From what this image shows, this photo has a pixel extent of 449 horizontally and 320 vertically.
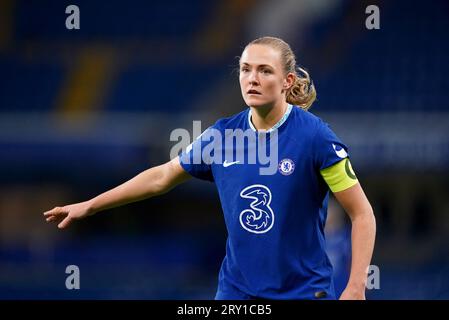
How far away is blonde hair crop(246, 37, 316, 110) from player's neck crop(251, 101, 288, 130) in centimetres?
19

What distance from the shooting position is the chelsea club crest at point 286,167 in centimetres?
377

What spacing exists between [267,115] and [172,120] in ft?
24.2

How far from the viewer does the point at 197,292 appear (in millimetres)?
9117

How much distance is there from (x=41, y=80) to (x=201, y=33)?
239 centimetres

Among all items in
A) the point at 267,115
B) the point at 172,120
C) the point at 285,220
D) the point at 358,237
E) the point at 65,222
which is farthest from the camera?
the point at 172,120

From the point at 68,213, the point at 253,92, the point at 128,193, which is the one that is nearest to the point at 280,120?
the point at 253,92

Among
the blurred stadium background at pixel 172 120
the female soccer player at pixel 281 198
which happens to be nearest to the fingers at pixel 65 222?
the female soccer player at pixel 281 198

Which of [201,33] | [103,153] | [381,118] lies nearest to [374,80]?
[381,118]

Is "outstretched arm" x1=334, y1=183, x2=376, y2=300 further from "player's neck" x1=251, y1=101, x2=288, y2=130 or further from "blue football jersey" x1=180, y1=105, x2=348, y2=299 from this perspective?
"player's neck" x1=251, y1=101, x2=288, y2=130

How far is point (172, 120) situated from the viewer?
11.2m

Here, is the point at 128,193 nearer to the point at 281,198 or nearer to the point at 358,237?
the point at 281,198

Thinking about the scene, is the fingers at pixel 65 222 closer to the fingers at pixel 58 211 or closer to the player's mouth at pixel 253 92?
the fingers at pixel 58 211
